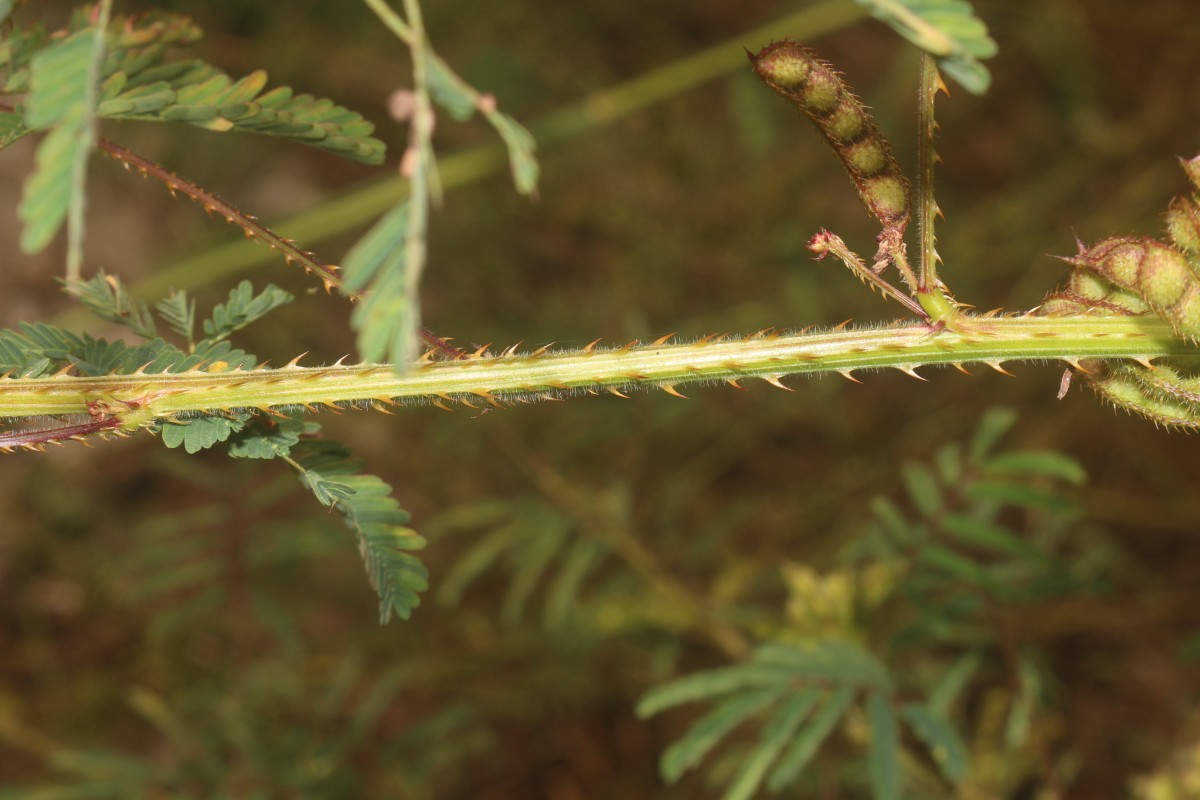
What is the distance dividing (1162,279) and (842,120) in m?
0.33

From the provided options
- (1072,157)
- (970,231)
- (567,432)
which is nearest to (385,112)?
(567,432)

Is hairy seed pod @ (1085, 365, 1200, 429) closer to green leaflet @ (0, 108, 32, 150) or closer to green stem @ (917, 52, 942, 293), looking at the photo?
green stem @ (917, 52, 942, 293)

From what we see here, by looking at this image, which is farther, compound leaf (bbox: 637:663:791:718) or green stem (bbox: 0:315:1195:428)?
compound leaf (bbox: 637:663:791:718)

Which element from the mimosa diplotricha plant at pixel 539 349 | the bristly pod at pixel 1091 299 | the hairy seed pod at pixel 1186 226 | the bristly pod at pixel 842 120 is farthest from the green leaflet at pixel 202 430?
the hairy seed pod at pixel 1186 226

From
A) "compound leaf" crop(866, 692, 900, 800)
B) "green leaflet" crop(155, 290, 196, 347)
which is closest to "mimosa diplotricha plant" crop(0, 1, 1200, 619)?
"green leaflet" crop(155, 290, 196, 347)

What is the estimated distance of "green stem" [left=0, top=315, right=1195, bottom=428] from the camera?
1118mm

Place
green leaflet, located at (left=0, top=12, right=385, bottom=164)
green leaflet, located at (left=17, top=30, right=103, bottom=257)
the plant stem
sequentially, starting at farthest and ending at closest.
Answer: the plant stem → green leaflet, located at (left=0, top=12, right=385, bottom=164) → green leaflet, located at (left=17, top=30, right=103, bottom=257)

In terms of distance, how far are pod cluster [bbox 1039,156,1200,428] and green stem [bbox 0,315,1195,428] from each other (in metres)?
0.02

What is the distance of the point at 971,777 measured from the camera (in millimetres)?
2455

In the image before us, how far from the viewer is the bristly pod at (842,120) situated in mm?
1035

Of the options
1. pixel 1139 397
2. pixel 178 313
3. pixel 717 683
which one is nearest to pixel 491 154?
pixel 717 683

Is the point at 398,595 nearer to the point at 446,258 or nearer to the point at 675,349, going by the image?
the point at 675,349

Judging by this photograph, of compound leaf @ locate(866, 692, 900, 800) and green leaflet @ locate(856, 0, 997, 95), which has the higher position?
green leaflet @ locate(856, 0, 997, 95)

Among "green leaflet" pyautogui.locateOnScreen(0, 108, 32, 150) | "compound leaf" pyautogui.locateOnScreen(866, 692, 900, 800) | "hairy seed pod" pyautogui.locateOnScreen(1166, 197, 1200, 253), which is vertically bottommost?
"compound leaf" pyautogui.locateOnScreen(866, 692, 900, 800)
